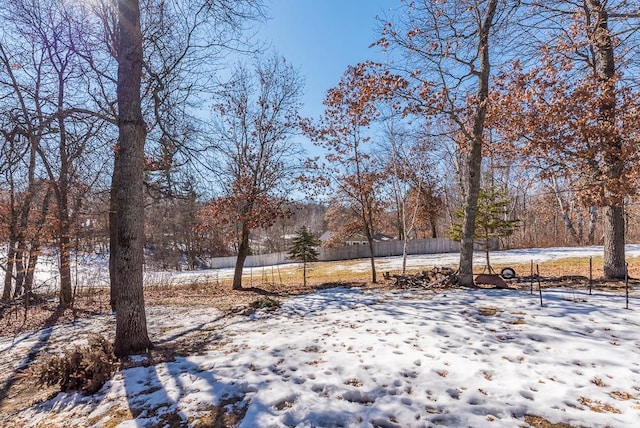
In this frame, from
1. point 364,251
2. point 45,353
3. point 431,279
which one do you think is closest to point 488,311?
point 431,279

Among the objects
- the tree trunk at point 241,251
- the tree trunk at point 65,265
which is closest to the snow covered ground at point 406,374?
the tree trunk at point 65,265

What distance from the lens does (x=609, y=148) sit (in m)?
6.64

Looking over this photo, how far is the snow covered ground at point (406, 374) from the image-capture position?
2582 mm

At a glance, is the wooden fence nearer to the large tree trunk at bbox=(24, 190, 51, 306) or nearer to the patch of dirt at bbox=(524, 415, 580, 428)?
the large tree trunk at bbox=(24, 190, 51, 306)

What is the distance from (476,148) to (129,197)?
7045 millimetres

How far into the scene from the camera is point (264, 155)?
40.6ft

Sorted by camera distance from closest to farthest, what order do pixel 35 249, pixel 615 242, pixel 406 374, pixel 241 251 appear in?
pixel 406 374 → pixel 615 242 → pixel 35 249 → pixel 241 251

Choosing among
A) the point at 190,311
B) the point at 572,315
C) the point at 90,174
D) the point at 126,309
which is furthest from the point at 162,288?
the point at 572,315

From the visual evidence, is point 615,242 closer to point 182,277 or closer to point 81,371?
point 81,371

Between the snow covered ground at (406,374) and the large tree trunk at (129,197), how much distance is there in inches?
30.0

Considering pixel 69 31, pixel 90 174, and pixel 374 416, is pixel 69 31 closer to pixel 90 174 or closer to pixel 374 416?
pixel 90 174

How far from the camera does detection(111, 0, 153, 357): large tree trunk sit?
425cm

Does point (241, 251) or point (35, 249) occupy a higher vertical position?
point (35, 249)

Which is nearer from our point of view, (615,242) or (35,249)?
(615,242)
